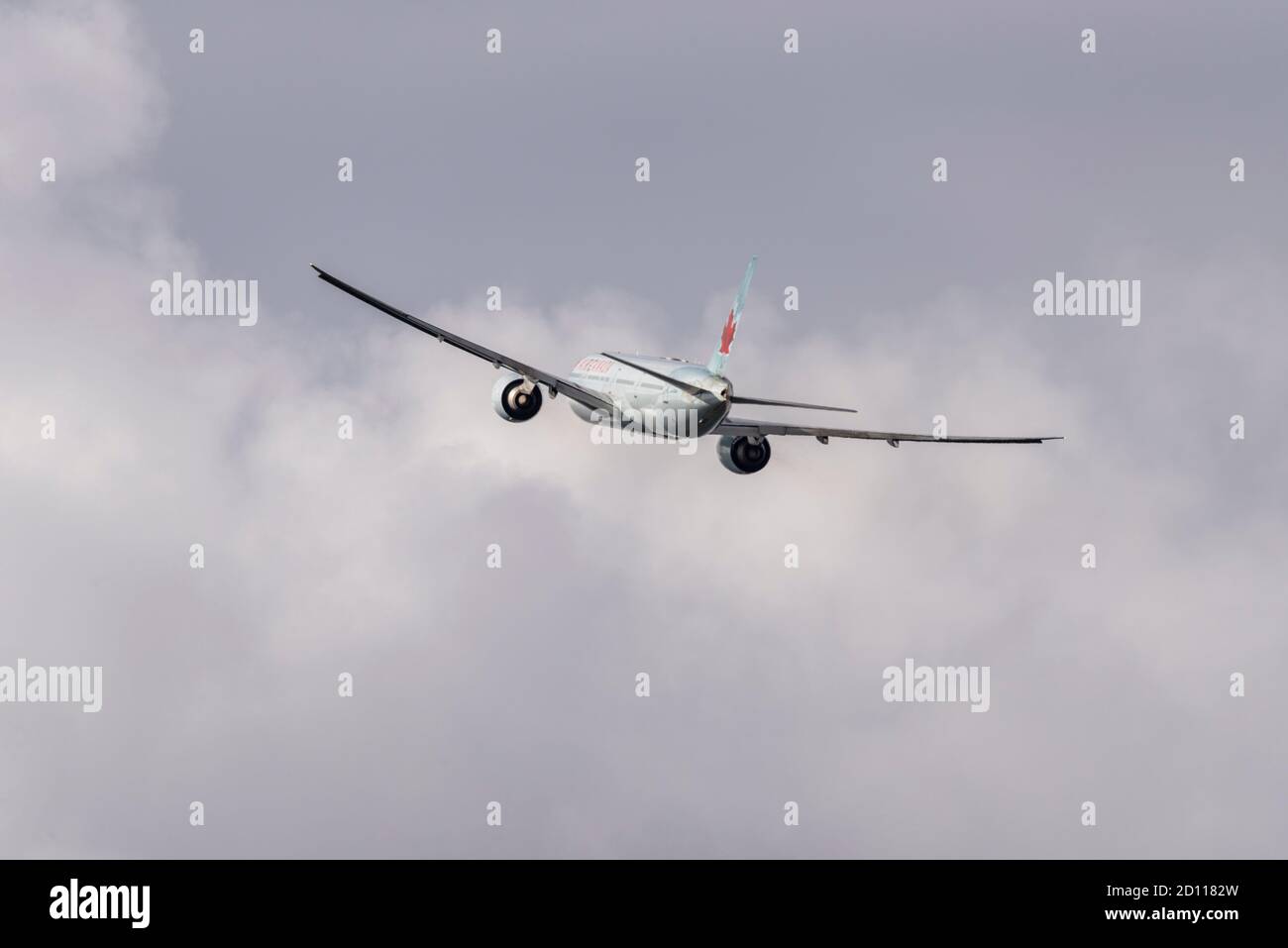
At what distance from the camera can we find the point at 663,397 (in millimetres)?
100500

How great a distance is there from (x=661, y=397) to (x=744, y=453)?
39.9ft

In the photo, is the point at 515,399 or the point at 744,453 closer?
the point at 515,399

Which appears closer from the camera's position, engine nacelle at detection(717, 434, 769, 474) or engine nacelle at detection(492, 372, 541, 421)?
engine nacelle at detection(492, 372, 541, 421)

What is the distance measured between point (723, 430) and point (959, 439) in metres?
12.8

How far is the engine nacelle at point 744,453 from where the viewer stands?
4387 inches

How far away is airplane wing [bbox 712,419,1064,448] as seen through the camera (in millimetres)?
107562

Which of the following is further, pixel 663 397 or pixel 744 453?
pixel 744 453

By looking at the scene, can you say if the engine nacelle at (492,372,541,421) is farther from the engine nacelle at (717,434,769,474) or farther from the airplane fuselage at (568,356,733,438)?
the engine nacelle at (717,434,769,474)

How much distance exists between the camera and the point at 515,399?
337ft

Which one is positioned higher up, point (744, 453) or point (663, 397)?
point (663, 397)

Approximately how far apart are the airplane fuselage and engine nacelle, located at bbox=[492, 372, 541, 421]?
3.98 meters

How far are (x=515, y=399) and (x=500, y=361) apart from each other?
2.85 metres
